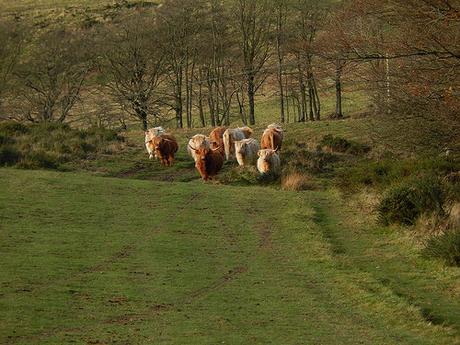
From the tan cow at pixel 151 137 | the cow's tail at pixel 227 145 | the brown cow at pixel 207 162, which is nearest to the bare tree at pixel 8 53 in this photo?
the tan cow at pixel 151 137

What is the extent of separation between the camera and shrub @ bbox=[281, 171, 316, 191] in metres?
27.9

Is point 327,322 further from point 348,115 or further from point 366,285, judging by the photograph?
point 348,115

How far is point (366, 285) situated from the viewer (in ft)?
50.3

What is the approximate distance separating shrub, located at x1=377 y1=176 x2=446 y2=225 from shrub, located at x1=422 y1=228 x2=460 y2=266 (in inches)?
120

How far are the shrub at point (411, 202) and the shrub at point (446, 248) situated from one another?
10.0 ft

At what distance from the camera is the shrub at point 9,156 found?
33062mm

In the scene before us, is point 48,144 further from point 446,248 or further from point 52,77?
Answer: point 446,248

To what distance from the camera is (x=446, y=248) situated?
55.6 feet

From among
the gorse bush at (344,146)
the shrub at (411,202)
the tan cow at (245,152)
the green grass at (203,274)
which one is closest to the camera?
the green grass at (203,274)

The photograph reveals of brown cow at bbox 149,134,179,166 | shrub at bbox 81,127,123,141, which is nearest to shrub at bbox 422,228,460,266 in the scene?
brown cow at bbox 149,134,179,166

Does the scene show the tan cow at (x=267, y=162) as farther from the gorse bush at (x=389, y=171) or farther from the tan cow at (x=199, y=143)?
the gorse bush at (x=389, y=171)

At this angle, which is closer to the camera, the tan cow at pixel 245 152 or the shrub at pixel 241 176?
the shrub at pixel 241 176

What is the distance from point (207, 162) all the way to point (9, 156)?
25.2ft

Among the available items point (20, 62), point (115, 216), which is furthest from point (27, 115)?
point (115, 216)
